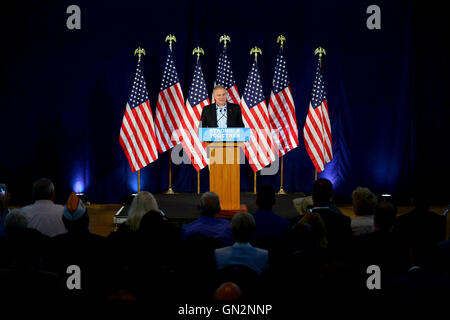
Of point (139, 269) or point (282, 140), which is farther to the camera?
point (282, 140)

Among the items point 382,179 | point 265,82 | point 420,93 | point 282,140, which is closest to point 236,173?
point 282,140

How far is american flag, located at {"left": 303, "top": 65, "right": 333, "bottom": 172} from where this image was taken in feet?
26.7

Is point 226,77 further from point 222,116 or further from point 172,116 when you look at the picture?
point 222,116

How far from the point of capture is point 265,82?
8.70 metres

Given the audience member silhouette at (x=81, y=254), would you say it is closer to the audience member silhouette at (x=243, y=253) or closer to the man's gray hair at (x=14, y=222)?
the man's gray hair at (x=14, y=222)

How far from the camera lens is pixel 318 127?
26.6ft

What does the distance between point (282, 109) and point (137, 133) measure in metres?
2.64

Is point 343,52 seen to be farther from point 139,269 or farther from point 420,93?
point 139,269

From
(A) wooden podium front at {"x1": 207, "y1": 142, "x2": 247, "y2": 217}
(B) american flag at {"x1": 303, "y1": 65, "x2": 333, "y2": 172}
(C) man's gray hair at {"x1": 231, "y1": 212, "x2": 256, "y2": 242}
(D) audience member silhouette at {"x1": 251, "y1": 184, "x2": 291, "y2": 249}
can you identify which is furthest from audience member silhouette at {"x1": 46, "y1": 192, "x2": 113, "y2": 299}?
(B) american flag at {"x1": 303, "y1": 65, "x2": 333, "y2": 172}

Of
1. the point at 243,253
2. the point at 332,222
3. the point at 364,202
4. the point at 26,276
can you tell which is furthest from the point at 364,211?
the point at 26,276

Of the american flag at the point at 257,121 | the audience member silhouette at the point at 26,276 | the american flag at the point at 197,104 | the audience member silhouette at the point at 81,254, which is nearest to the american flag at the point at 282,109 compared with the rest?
the american flag at the point at 257,121

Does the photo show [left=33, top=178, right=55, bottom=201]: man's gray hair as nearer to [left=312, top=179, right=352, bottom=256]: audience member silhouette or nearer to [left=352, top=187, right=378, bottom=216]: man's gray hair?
[left=312, top=179, right=352, bottom=256]: audience member silhouette

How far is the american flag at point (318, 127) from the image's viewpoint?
26.7 ft
